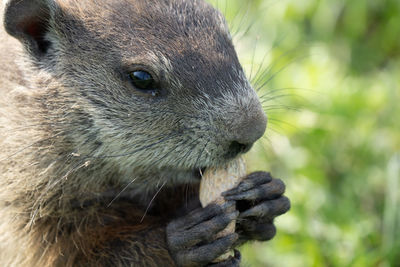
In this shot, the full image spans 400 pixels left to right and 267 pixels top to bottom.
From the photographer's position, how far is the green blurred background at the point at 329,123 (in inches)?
142

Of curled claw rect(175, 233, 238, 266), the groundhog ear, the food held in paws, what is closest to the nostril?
the food held in paws

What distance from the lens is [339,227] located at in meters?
3.63

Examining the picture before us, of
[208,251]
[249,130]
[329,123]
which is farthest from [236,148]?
[329,123]

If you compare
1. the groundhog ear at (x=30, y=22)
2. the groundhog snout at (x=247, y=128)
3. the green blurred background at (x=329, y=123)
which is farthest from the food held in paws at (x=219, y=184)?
the groundhog ear at (x=30, y=22)


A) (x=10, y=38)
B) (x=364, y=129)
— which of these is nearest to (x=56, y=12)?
(x=10, y=38)

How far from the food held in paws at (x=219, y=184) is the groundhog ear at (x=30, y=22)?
39.8 inches

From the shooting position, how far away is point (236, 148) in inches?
103

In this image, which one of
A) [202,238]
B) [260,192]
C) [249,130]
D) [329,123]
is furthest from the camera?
[329,123]

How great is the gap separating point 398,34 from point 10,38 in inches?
146

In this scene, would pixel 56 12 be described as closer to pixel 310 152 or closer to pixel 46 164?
pixel 46 164

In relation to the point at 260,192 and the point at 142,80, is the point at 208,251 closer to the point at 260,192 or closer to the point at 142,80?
the point at 260,192

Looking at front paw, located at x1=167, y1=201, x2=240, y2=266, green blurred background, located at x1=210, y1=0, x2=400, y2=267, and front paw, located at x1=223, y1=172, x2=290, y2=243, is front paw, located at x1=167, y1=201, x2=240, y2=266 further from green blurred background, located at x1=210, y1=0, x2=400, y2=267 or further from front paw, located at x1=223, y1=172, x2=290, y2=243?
green blurred background, located at x1=210, y1=0, x2=400, y2=267

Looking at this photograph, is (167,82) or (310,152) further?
(310,152)

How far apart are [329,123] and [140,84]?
2.09m
